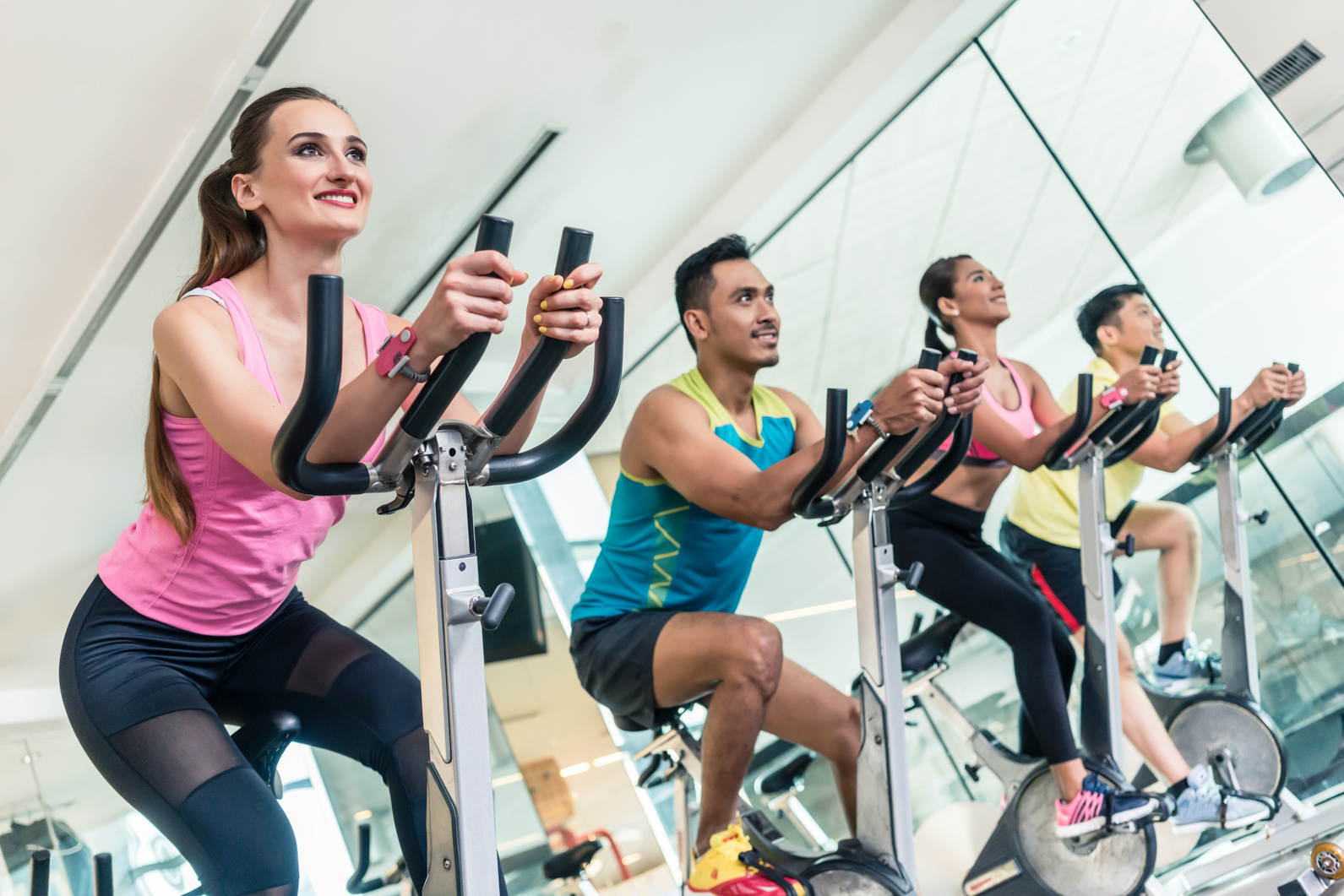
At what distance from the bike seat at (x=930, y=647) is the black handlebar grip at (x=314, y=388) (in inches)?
79.8

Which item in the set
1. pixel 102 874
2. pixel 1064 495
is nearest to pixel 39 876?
pixel 102 874

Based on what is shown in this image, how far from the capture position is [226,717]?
160 cm

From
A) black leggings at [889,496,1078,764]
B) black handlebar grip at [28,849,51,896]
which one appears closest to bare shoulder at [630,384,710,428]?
black leggings at [889,496,1078,764]

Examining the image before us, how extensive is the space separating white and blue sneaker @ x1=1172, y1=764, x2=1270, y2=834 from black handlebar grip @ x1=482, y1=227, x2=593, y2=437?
2.23 meters

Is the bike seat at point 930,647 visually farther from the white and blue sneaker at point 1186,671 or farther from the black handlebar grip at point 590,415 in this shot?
the black handlebar grip at point 590,415

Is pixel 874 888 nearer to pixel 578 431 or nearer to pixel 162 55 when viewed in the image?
pixel 578 431

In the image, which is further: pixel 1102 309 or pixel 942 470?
pixel 1102 309

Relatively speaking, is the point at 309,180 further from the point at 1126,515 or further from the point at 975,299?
the point at 1126,515

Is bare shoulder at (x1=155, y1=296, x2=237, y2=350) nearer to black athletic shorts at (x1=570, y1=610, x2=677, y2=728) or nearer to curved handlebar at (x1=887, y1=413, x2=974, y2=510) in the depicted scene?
black athletic shorts at (x1=570, y1=610, x2=677, y2=728)

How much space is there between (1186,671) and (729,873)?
1961 mm

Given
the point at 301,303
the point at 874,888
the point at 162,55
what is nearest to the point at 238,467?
the point at 301,303

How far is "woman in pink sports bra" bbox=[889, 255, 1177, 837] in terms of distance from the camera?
239 cm

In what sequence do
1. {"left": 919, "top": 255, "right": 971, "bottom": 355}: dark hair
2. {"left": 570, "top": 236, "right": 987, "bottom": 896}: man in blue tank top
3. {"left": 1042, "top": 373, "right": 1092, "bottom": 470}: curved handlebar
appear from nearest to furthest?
{"left": 570, "top": 236, "right": 987, "bottom": 896}: man in blue tank top, {"left": 1042, "top": 373, "right": 1092, "bottom": 470}: curved handlebar, {"left": 919, "top": 255, "right": 971, "bottom": 355}: dark hair

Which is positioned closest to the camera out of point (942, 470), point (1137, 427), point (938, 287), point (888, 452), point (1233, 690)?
point (888, 452)
